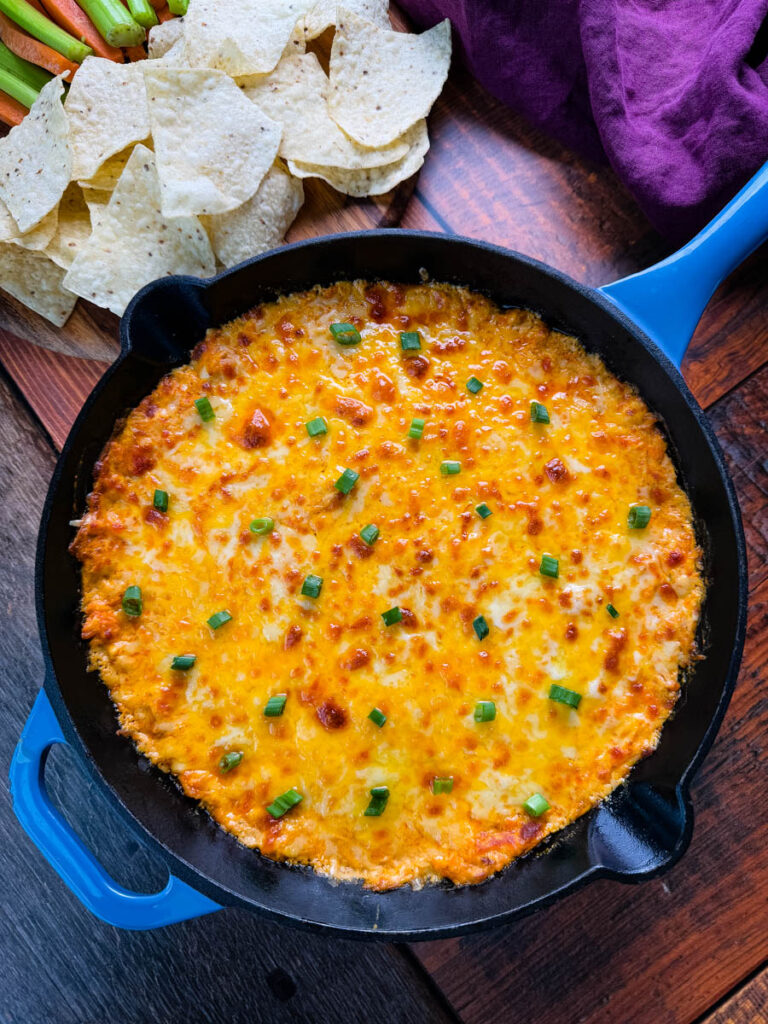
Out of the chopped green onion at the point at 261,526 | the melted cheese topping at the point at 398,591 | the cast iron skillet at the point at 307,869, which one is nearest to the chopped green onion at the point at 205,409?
the melted cheese topping at the point at 398,591

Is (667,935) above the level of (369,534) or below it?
below

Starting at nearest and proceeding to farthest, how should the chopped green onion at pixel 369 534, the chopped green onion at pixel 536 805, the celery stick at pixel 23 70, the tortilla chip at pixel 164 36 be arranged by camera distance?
the chopped green onion at pixel 536 805 < the chopped green onion at pixel 369 534 < the tortilla chip at pixel 164 36 < the celery stick at pixel 23 70

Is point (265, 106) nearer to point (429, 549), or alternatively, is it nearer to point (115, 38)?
point (115, 38)

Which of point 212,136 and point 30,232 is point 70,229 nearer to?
Result: point 30,232

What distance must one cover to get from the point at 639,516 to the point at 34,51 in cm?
255

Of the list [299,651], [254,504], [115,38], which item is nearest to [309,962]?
[299,651]

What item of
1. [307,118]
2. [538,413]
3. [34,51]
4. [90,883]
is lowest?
[90,883]

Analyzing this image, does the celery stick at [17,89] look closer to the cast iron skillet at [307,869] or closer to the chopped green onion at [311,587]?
the cast iron skillet at [307,869]

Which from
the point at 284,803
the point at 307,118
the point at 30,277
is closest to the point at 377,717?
the point at 284,803

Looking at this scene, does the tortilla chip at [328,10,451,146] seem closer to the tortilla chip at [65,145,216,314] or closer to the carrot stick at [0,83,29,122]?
the tortilla chip at [65,145,216,314]

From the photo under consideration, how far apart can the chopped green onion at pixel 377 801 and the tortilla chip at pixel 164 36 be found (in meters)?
2.50

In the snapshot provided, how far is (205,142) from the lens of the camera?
8.61ft

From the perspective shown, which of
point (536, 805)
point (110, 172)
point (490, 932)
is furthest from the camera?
point (110, 172)

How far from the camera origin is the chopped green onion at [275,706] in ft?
7.70
